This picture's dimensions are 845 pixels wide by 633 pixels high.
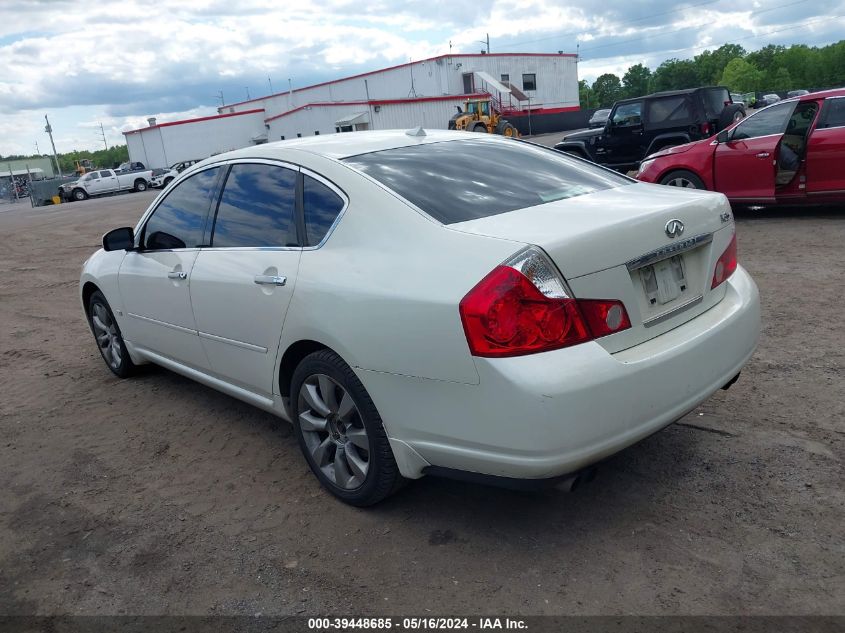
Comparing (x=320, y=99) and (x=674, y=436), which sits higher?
(x=320, y=99)

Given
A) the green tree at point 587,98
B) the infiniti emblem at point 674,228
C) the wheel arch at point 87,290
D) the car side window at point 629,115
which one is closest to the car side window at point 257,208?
the infiniti emblem at point 674,228

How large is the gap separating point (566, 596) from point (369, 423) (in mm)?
1031

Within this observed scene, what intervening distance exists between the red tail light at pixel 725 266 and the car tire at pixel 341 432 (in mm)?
1631

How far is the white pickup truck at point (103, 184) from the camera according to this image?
139 ft

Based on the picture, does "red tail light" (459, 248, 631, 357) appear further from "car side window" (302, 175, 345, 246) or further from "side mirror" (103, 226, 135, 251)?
"side mirror" (103, 226, 135, 251)

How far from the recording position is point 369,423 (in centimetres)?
306

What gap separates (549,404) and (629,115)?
13.4 meters

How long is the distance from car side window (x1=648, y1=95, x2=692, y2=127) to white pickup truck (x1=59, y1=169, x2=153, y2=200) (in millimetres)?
37227

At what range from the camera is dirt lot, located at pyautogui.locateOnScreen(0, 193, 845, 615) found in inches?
105

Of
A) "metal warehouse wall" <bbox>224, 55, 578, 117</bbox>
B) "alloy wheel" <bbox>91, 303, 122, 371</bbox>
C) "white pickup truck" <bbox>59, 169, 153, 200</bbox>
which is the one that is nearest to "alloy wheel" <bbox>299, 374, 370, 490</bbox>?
"alloy wheel" <bbox>91, 303, 122, 371</bbox>

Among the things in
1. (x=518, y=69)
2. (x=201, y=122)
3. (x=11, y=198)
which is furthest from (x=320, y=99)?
(x=11, y=198)

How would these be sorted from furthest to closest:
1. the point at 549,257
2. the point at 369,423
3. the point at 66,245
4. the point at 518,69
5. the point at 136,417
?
the point at 518,69
the point at 66,245
the point at 136,417
the point at 369,423
the point at 549,257

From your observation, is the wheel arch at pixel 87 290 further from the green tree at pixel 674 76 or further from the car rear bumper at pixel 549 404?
the green tree at pixel 674 76

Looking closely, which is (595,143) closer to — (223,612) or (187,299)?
(187,299)
